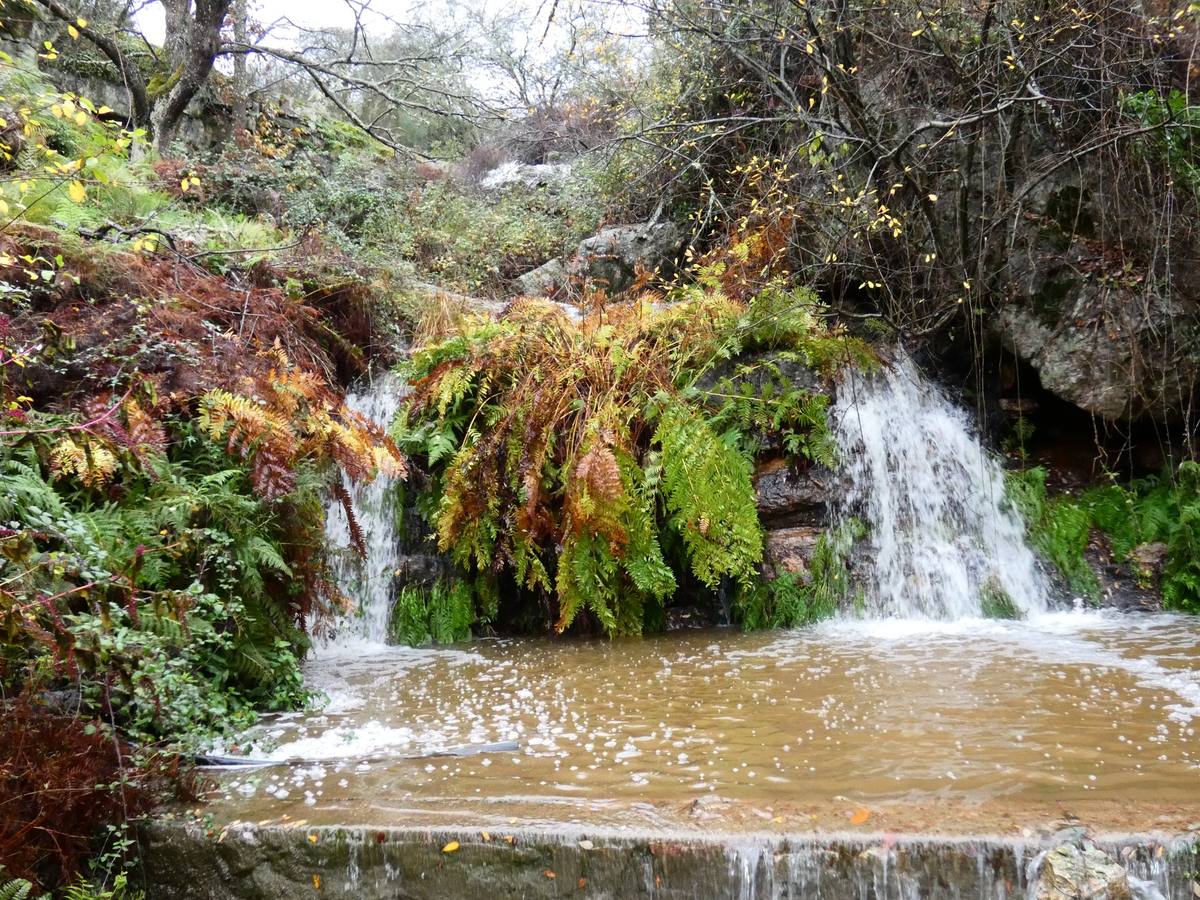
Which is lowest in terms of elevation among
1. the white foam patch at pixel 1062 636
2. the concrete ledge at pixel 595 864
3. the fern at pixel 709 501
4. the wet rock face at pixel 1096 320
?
the concrete ledge at pixel 595 864

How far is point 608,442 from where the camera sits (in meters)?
6.05

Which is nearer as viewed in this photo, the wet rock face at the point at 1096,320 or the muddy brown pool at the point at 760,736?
A: the muddy brown pool at the point at 760,736

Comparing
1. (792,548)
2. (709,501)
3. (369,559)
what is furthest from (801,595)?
(369,559)

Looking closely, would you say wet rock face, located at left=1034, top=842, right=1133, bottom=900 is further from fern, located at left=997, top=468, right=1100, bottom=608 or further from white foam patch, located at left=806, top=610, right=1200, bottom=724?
fern, located at left=997, top=468, right=1100, bottom=608

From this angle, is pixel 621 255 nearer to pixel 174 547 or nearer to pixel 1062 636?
pixel 1062 636

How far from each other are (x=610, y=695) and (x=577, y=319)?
446 cm

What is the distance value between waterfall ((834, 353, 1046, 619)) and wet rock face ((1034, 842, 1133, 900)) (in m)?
3.98

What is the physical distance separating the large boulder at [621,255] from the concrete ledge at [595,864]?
8459 millimetres

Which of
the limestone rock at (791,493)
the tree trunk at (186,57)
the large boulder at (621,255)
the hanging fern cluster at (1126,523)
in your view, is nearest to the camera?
the hanging fern cluster at (1126,523)

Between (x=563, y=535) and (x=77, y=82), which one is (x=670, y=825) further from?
(x=77, y=82)

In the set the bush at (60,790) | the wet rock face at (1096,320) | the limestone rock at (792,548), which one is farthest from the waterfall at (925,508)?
the bush at (60,790)

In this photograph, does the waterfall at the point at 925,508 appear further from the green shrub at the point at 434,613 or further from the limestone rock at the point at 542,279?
the limestone rock at the point at 542,279

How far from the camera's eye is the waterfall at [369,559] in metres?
6.30

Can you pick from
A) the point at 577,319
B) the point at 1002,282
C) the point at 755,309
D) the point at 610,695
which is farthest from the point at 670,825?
the point at 1002,282
